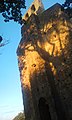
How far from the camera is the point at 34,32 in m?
14.9

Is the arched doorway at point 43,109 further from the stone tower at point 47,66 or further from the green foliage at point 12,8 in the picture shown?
the green foliage at point 12,8

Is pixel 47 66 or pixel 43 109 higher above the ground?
pixel 47 66

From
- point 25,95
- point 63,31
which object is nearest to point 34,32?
point 63,31

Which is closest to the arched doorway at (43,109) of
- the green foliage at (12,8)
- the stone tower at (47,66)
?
the stone tower at (47,66)

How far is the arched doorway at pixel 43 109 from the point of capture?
12789 millimetres

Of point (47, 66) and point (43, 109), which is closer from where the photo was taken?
point (43, 109)

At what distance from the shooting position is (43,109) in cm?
1305

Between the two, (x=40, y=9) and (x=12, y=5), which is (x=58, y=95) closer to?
(x=12, y=5)

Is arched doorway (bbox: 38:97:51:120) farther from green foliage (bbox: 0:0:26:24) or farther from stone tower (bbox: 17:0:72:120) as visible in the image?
green foliage (bbox: 0:0:26:24)

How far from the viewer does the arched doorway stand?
504 inches

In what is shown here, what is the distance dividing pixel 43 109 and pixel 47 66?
10.2 feet

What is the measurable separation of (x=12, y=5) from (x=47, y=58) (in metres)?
5.46

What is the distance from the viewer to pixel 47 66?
1344 centimetres

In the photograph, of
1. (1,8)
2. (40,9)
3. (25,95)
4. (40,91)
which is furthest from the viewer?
(40,9)
